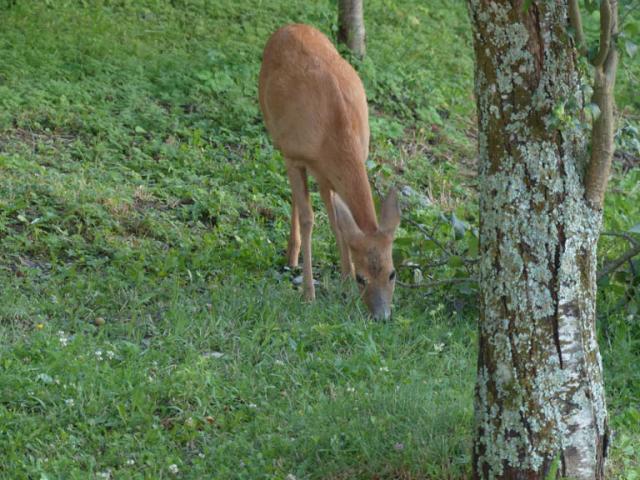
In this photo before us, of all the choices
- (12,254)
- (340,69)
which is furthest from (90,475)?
(340,69)

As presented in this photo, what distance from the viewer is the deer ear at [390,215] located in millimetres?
7598

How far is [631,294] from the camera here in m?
7.15

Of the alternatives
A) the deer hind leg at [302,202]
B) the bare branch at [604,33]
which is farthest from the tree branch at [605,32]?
the deer hind leg at [302,202]

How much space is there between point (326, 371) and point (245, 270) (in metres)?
2.01

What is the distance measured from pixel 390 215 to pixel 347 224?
0.31 meters

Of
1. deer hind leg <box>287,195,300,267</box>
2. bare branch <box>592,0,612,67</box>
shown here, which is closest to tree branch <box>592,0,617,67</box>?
bare branch <box>592,0,612,67</box>

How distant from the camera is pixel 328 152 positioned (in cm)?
803

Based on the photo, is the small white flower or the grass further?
the small white flower

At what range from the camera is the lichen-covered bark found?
440 centimetres

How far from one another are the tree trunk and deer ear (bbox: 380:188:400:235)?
4536 millimetres

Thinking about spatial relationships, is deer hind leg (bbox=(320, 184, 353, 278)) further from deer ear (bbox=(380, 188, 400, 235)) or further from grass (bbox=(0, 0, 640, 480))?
deer ear (bbox=(380, 188, 400, 235))

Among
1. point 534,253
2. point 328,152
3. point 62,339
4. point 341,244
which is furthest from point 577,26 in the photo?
point 341,244

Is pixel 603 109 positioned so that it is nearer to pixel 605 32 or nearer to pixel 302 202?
pixel 605 32

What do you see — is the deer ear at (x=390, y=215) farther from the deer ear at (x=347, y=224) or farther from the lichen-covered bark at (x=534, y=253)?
the lichen-covered bark at (x=534, y=253)
